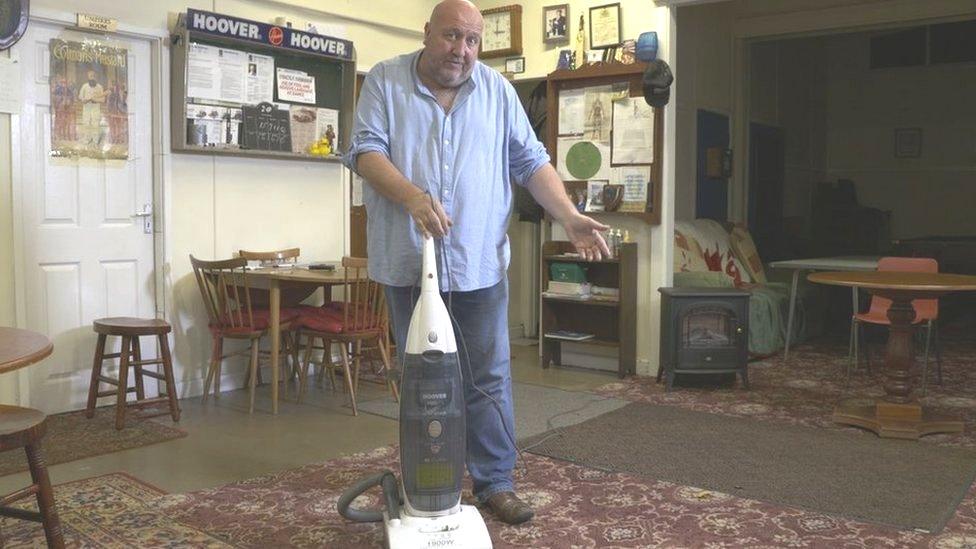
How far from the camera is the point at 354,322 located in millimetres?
4547

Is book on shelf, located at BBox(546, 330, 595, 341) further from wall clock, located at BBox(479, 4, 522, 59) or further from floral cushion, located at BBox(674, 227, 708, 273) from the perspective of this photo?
wall clock, located at BBox(479, 4, 522, 59)

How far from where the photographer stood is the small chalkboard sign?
503cm

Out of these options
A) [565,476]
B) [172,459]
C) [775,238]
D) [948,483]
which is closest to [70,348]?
[172,459]

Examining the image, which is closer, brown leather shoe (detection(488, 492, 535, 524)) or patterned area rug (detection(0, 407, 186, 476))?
brown leather shoe (detection(488, 492, 535, 524))

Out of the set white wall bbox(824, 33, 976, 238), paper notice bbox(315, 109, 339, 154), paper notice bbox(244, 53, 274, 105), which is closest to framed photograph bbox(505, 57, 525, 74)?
paper notice bbox(315, 109, 339, 154)

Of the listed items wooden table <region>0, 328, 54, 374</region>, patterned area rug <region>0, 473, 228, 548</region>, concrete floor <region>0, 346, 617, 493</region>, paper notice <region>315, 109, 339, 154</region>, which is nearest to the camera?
wooden table <region>0, 328, 54, 374</region>

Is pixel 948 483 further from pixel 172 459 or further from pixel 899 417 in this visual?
pixel 172 459

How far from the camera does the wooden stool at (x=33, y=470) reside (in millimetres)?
2336

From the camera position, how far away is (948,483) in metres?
3.33

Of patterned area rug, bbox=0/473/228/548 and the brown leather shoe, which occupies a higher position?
the brown leather shoe

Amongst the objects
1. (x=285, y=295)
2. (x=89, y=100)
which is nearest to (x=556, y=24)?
→ (x=285, y=295)

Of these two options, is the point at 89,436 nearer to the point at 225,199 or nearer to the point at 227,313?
the point at 227,313

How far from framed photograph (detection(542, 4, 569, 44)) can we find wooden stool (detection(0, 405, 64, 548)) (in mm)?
4236

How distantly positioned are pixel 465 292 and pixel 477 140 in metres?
0.47
